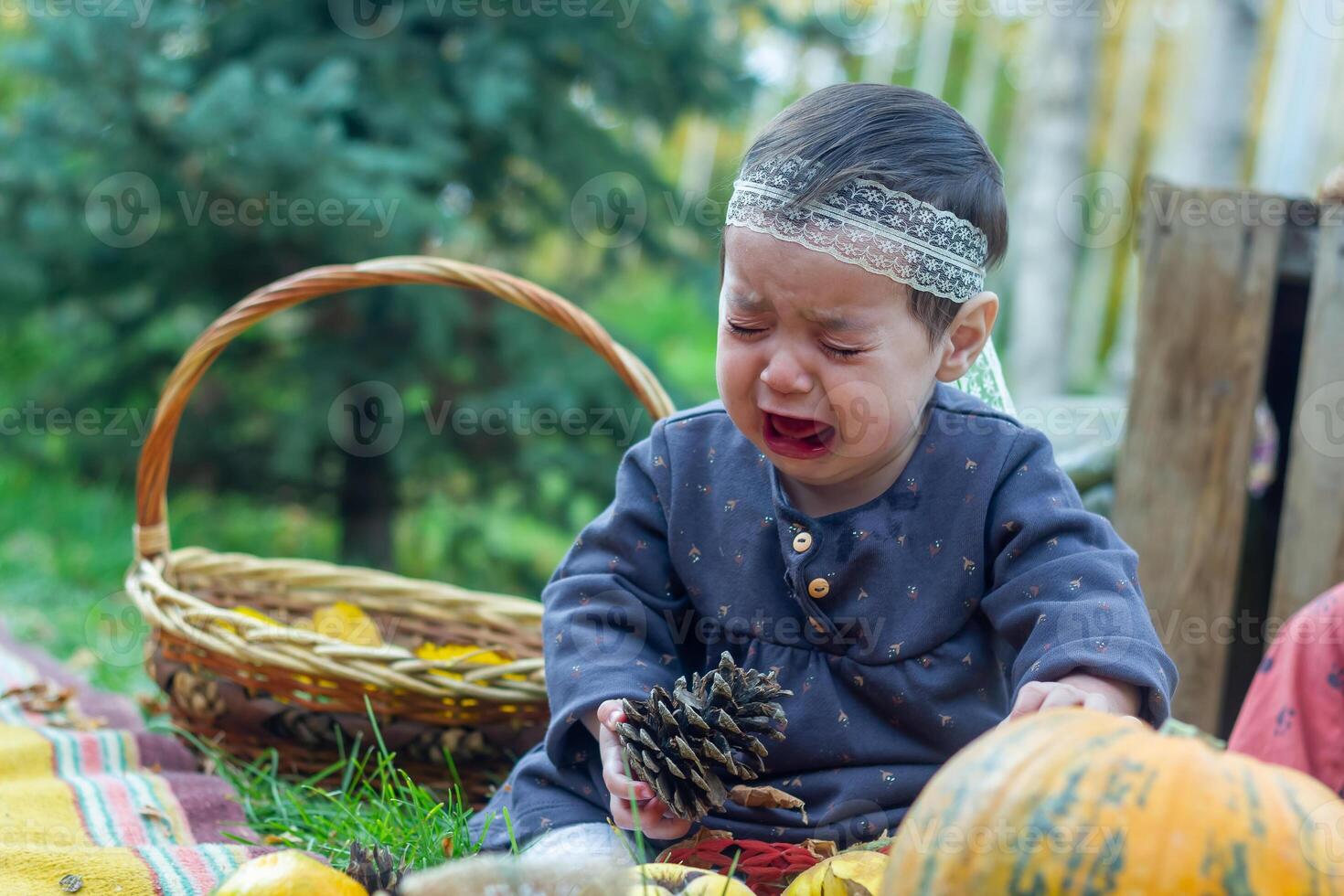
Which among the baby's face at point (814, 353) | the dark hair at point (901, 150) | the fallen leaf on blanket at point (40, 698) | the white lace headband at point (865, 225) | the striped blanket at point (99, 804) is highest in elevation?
the dark hair at point (901, 150)

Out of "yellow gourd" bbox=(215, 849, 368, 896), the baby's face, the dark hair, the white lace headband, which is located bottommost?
"yellow gourd" bbox=(215, 849, 368, 896)

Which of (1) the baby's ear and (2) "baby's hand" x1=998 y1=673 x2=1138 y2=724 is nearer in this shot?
(2) "baby's hand" x1=998 y1=673 x2=1138 y2=724

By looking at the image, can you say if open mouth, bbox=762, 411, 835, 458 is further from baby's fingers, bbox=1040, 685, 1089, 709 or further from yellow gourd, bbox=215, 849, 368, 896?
yellow gourd, bbox=215, 849, 368, 896

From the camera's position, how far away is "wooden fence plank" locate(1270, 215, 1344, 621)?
251 cm

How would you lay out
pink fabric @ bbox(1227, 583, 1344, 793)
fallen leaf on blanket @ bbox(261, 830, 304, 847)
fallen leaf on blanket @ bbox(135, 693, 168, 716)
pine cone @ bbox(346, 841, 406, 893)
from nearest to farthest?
1. pine cone @ bbox(346, 841, 406, 893)
2. fallen leaf on blanket @ bbox(261, 830, 304, 847)
3. pink fabric @ bbox(1227, 583, 1344, 793)
4. fallen leaf on blanket @ bbox(135, 693, 168, 716)

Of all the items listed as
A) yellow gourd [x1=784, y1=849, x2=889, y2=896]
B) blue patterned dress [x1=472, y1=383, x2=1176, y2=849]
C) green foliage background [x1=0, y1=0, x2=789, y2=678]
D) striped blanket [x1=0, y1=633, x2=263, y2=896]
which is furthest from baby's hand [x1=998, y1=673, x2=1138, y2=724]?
green foliage background [x1=0, y1=0, x2=789, y2=678]

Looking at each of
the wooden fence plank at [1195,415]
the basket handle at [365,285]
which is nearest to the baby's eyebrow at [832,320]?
the basket handle at [365,285]

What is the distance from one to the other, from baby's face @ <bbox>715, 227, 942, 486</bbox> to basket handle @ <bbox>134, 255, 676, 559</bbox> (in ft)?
2.03

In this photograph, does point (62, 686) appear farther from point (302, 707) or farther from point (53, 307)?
point (53, 307)

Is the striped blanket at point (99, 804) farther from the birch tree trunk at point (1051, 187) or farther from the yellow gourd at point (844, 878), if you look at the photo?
the birch tree trunk at point (1051, 187)

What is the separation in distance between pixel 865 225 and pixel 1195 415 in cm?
144

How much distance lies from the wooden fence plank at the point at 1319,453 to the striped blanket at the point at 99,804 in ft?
7.20

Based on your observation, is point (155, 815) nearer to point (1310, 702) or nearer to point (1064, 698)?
point (1064, 698)

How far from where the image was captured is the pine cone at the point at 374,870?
4.56 ft
